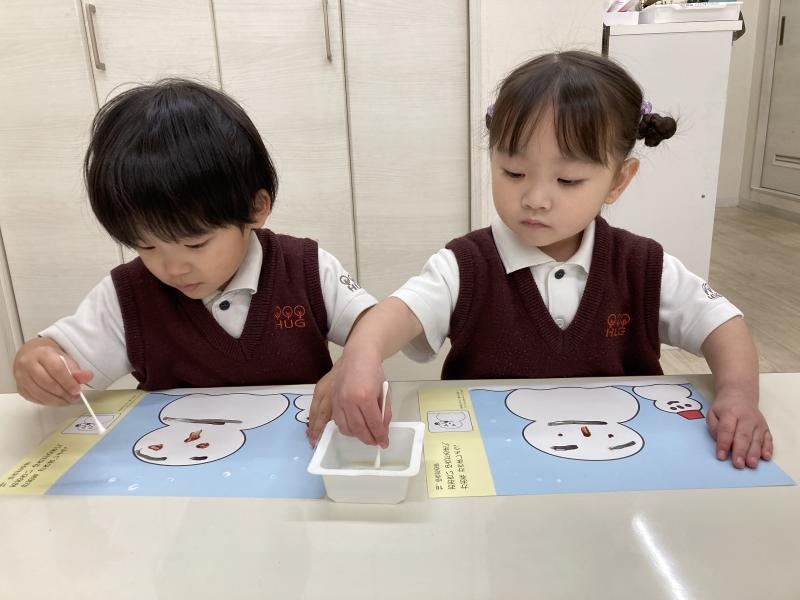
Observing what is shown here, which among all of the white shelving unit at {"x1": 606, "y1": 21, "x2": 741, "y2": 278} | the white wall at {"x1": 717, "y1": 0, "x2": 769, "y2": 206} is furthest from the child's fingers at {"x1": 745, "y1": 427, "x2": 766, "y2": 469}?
the white wall at {"x1": 717, "y1": 0, "x2": 769, "y2": 206}

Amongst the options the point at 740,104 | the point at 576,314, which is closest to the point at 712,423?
the point at 576,314

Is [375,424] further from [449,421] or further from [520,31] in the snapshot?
[520,31]

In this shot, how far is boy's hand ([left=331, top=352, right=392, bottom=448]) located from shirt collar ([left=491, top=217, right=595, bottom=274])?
310 mm

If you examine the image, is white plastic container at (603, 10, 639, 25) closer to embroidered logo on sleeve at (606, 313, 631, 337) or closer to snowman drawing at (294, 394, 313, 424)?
embroidered logo on sleeve at (606, 313, 631, 337)

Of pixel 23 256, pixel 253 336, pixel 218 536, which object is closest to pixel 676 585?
pixel 218 536

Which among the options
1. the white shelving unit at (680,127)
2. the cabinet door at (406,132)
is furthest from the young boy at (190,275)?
the white shelving unit at (680,127)

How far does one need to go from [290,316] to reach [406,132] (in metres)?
0.99

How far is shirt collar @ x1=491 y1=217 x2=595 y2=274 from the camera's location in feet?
2.61

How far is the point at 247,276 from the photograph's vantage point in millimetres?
804

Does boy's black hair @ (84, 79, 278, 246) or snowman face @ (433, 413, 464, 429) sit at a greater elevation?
boy's black hair @ (84, 79, 278, 246)

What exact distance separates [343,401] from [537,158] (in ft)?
1.13

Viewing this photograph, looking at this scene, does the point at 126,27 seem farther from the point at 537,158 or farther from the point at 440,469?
the point at 440,469

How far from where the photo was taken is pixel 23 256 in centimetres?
179

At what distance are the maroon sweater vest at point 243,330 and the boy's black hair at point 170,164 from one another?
130 mm
